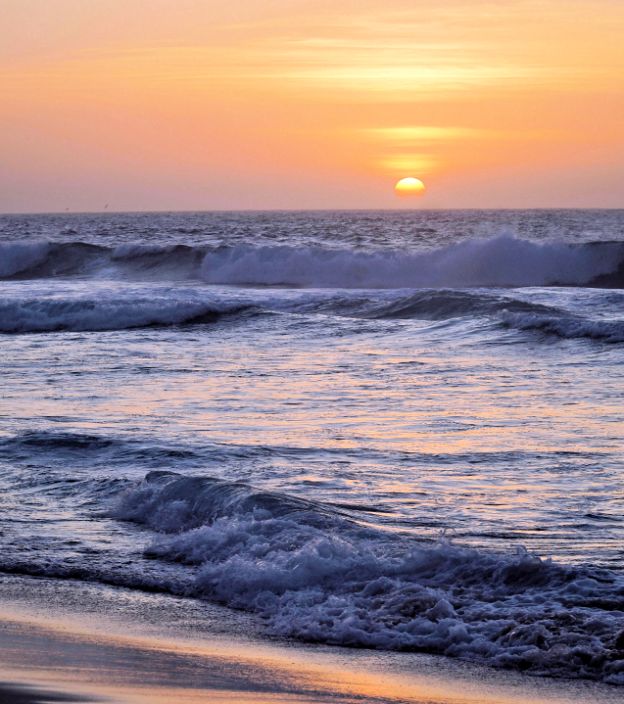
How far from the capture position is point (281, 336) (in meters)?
18.1

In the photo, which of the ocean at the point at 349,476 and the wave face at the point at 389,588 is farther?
the ocean at the point at 349,476

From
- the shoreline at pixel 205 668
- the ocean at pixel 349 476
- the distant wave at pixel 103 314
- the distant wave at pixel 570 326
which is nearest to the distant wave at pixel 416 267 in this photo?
→ the distant wave at pixel 103 314

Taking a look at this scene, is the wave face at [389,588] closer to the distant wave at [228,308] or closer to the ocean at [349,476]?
the ocean at [349,476]

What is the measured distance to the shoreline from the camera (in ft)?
13.7

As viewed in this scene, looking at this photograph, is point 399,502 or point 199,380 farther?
point 199,380

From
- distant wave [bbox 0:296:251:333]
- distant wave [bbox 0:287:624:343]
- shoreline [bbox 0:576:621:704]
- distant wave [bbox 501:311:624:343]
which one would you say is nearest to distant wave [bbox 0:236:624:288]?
distant wave [bbox 0:287:624:343]

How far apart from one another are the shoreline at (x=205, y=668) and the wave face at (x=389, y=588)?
0.15 m

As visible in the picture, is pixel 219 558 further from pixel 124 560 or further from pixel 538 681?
pixel 538 681

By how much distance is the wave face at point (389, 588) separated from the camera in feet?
15.7

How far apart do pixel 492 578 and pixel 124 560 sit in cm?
197

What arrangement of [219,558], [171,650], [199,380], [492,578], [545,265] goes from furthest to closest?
[545,265], [199,380], [219,558], [492,578], [171,650]

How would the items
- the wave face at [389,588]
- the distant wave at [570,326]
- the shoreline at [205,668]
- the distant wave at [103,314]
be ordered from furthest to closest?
the distant wave at [103,314]
the distant wave at [570,326]
the wave face at [389,588]
the shoreline at [205,668]

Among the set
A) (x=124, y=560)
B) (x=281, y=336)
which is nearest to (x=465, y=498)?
(x=124, y=560)

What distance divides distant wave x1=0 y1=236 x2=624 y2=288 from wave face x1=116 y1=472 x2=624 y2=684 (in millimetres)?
26465
